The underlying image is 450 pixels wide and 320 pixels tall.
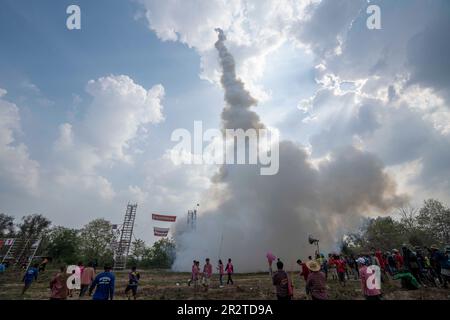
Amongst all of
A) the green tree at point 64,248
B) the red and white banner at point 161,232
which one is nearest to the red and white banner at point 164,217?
the red and white banner at point 161,232

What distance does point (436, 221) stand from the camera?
61.0m

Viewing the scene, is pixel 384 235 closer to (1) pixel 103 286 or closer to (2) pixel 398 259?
(2) pixel 398 259

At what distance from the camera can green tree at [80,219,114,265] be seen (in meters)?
74.0

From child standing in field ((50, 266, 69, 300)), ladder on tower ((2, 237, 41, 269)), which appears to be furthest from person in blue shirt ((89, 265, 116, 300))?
ladder on tower ((2, 237, 41, 269))

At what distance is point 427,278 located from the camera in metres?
16.4

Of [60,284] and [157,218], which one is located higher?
[157,218]

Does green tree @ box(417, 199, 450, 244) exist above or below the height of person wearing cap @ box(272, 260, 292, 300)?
above

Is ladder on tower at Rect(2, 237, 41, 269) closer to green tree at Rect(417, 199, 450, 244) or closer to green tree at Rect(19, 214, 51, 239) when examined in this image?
green tree at Rect(19, 214, 51, 239)

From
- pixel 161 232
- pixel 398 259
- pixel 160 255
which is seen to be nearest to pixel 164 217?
pixel 161 232

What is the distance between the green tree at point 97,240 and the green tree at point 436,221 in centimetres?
8134
